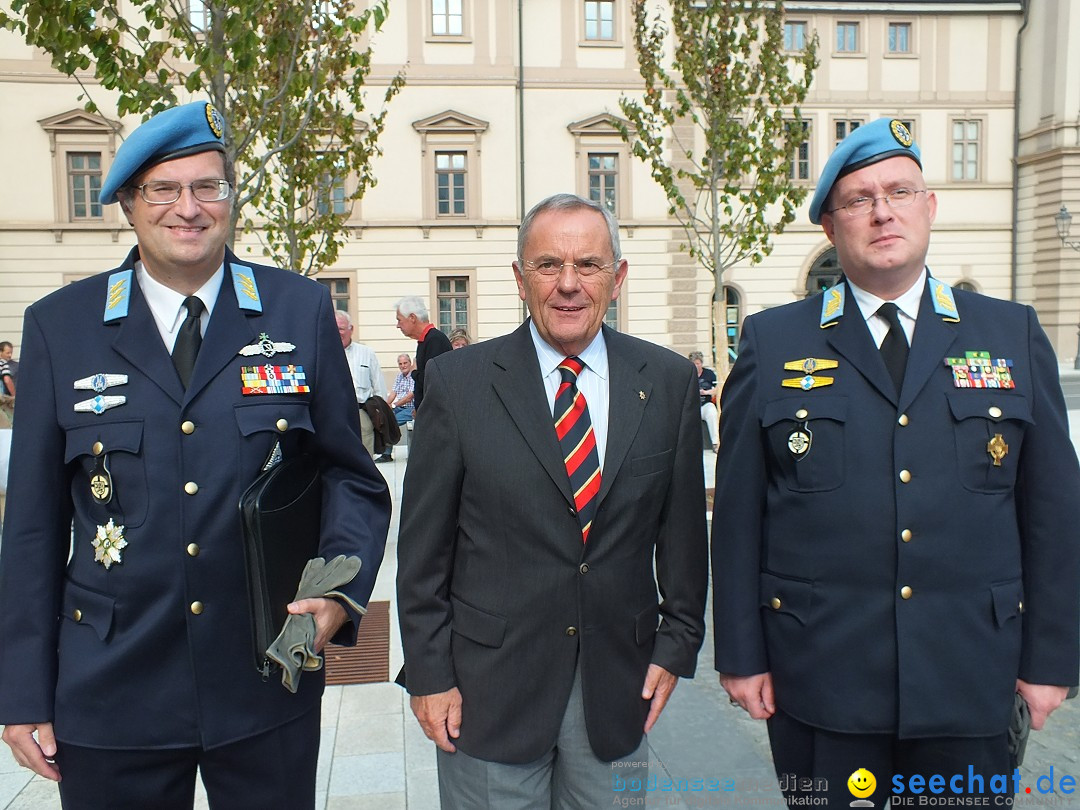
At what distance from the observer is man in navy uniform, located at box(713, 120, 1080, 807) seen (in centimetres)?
226

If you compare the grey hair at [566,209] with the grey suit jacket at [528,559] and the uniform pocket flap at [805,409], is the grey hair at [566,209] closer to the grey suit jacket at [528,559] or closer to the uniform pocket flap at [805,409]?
the grey suit jacket at [528,559]

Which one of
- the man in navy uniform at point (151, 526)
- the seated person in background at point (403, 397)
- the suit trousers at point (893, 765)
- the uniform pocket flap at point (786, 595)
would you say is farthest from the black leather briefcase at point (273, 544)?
the seated person in background at point (403, 397)

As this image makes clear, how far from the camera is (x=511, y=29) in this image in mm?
24500

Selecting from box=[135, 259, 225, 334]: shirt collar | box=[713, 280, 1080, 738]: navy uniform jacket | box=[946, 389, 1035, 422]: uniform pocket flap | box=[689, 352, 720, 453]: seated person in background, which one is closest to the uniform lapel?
Result: box=[713, 280, 1080, 738]: navy uniform jacket

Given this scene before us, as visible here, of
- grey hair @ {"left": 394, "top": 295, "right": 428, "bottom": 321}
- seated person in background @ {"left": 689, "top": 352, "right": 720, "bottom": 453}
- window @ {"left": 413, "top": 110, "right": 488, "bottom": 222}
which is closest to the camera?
grey hair @ {"left": 394, "top": 295, "right": 428, "bottom": 321}

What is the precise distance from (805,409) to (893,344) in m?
0.30

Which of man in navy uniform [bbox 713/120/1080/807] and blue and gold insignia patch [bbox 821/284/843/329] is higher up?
blue and gold insignia patch [bbox 821/284/843/329]

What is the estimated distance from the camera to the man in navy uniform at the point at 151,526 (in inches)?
82.8

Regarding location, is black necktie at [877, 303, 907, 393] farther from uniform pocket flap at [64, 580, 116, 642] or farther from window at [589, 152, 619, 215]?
window at [589, 152, 619, 215]

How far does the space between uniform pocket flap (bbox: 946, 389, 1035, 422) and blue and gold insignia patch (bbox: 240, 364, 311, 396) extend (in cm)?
165

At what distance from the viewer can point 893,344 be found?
2.39 m

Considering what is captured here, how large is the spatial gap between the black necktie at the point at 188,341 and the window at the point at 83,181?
2405 cm

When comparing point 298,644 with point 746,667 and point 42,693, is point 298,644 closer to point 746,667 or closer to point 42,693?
point 42,693

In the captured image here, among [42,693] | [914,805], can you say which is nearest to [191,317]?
[42,693]
